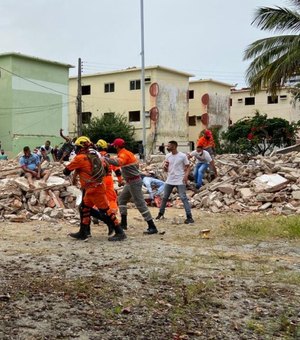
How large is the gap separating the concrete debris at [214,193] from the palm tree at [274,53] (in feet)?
9.58

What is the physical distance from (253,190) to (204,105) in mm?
37463

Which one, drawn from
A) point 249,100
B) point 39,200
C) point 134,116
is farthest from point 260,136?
point 249,100

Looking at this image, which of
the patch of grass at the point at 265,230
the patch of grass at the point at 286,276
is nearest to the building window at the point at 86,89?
the patch of grass at the point at 265,230

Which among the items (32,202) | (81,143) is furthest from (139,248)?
(32,202)

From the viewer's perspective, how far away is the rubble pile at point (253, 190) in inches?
516

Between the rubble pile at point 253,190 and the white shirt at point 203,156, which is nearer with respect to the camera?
the rubble pile at point 253,190

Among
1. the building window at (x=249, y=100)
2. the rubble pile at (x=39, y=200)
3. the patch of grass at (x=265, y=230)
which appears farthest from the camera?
the building window at (x=249, y=100)

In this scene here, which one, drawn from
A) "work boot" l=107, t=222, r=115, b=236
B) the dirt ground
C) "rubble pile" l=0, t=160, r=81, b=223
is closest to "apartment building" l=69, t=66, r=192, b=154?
"rubble pile" l=0, t=160, r=81, b=223

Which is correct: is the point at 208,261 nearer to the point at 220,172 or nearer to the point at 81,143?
the point at 81,143

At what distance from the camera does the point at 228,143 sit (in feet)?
108

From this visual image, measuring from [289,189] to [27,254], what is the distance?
27.3 feet

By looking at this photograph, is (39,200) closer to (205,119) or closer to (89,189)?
(89,189)

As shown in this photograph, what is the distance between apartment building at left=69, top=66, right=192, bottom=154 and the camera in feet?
146

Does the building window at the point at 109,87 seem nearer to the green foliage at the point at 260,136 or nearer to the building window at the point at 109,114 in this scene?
the building window at the point at 109,114
